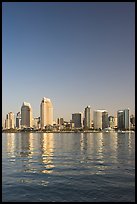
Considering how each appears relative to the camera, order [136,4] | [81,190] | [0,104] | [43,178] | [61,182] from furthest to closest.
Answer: [43,178] → [61,182] → [81,190] → [0,104] → [136,4]

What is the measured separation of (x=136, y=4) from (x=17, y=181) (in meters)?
13.2

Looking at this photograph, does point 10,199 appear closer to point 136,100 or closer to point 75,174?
point 75,174

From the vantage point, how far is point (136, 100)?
15.4 ft

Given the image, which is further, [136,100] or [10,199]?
[10,199]

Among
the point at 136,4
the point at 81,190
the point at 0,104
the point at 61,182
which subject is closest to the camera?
the point at 136,4

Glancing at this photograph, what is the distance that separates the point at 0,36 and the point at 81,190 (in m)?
10.00

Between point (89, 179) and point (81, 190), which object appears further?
point (89, 179)

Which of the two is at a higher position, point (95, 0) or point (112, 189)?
point (95, 0)

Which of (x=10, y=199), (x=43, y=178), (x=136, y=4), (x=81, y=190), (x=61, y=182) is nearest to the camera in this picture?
(x=136, y=4)

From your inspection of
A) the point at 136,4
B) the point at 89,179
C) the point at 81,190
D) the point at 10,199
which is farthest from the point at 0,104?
the point at 89,179

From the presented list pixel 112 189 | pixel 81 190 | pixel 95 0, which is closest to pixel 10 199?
pixel 81 190

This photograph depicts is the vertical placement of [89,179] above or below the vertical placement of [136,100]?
below

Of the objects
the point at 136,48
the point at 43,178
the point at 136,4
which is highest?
the point at 136,4

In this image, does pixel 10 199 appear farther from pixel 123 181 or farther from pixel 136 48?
pixel 136 48
